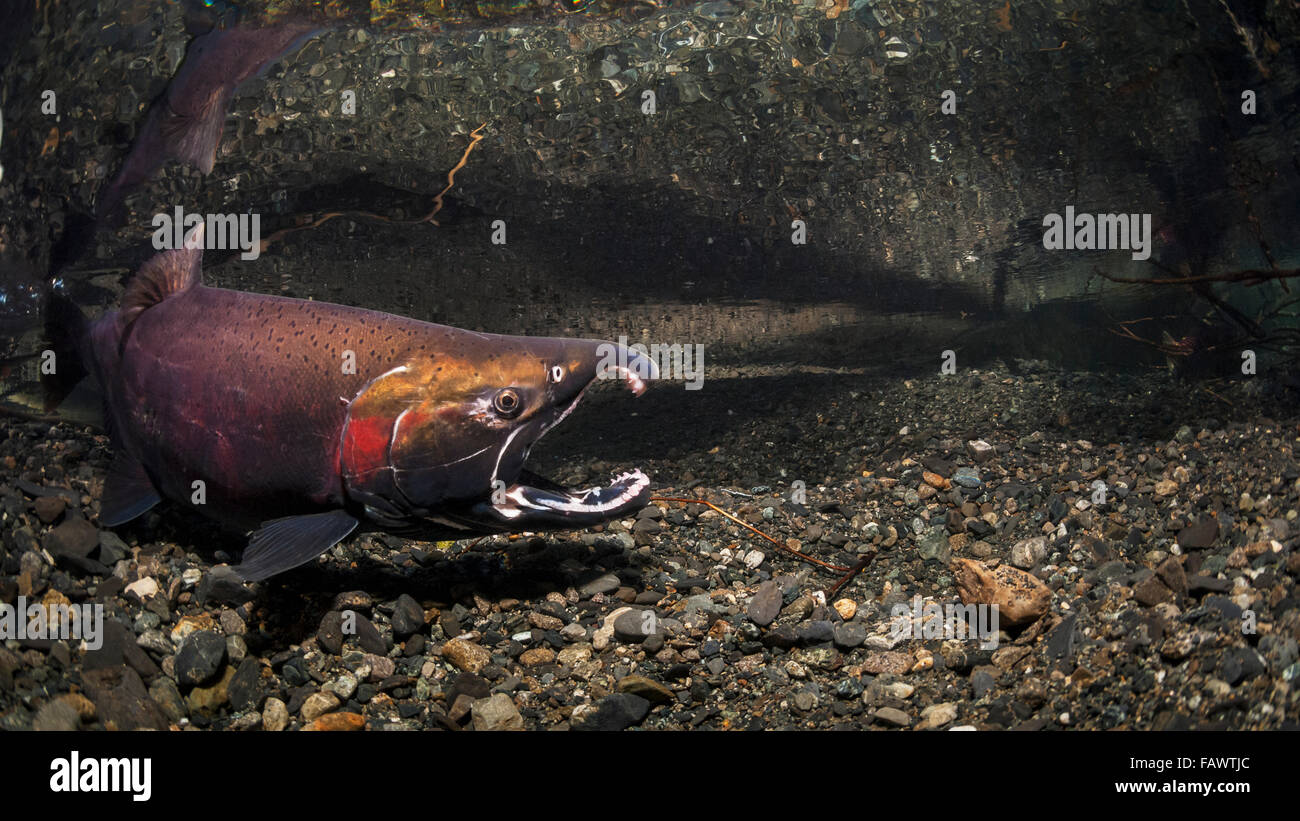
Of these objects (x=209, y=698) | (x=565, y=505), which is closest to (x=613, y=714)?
(x=565, y=505)

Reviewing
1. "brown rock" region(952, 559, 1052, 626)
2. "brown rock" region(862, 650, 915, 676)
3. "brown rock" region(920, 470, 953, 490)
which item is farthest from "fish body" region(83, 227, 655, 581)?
"brown rock" region(920, 470, 953, 490)

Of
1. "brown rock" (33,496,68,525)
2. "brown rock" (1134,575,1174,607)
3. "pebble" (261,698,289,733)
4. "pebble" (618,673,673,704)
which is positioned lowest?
"pebble" (261,698,289,733)

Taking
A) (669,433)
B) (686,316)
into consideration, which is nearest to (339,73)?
(669,433)

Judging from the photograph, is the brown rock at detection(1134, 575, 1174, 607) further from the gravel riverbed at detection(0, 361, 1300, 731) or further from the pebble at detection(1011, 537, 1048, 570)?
the pebble at detection(1011, 537, 1048, 570)

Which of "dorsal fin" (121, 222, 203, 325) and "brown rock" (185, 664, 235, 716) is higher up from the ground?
"dorsal fin" (121, 222, 203, 325)

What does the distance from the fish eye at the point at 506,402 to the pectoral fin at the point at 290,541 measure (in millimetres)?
706

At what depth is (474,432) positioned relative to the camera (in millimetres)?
2467

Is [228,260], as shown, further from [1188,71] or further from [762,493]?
[1188,71]

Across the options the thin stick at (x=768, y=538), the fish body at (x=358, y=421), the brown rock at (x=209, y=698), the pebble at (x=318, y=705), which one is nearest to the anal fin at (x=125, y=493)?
the fish body at (x=358, y=421)

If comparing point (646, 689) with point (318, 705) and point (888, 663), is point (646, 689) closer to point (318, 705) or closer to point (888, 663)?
point (888, 663)

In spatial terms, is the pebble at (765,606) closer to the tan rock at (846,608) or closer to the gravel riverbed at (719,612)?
the gravel riverbed at (719,612)

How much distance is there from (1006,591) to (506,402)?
85.6 inches

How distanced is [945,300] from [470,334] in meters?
13.9

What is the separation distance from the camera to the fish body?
2.44m
